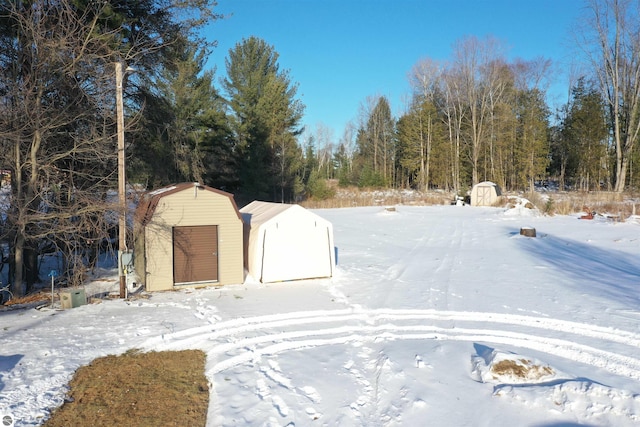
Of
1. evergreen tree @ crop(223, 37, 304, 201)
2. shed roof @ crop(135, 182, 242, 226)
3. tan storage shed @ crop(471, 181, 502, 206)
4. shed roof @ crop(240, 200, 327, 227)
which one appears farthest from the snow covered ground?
tan storage shed @ crop(471, 181, 502, 206)

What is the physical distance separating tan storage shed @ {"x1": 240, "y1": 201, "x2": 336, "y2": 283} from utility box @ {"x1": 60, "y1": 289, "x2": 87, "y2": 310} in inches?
158

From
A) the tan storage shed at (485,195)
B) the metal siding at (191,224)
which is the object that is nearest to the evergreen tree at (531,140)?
the tan storage shed at (485,195)

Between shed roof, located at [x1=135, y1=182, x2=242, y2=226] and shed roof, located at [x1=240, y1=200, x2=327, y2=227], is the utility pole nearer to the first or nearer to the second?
shed roof, located at [x1=135, y1=182, x2=242, y2=226]

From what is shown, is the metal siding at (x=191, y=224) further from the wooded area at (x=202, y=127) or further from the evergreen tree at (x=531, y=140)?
the evergreen tree at (x=531, y=140)

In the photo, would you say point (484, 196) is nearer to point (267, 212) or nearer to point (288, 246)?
point (267, 212)

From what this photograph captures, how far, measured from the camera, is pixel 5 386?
5.15 m

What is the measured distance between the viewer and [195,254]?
35.3 ft

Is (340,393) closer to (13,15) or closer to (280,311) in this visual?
(280,311)

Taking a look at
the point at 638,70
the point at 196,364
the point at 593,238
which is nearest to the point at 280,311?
the point at 196,364

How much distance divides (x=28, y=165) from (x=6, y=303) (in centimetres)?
313

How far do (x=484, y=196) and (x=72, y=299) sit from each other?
1171 inches

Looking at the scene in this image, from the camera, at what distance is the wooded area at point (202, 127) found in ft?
30.8

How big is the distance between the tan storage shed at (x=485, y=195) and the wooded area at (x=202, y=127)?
3.44m

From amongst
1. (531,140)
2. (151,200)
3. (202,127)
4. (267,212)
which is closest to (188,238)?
(151,200)
